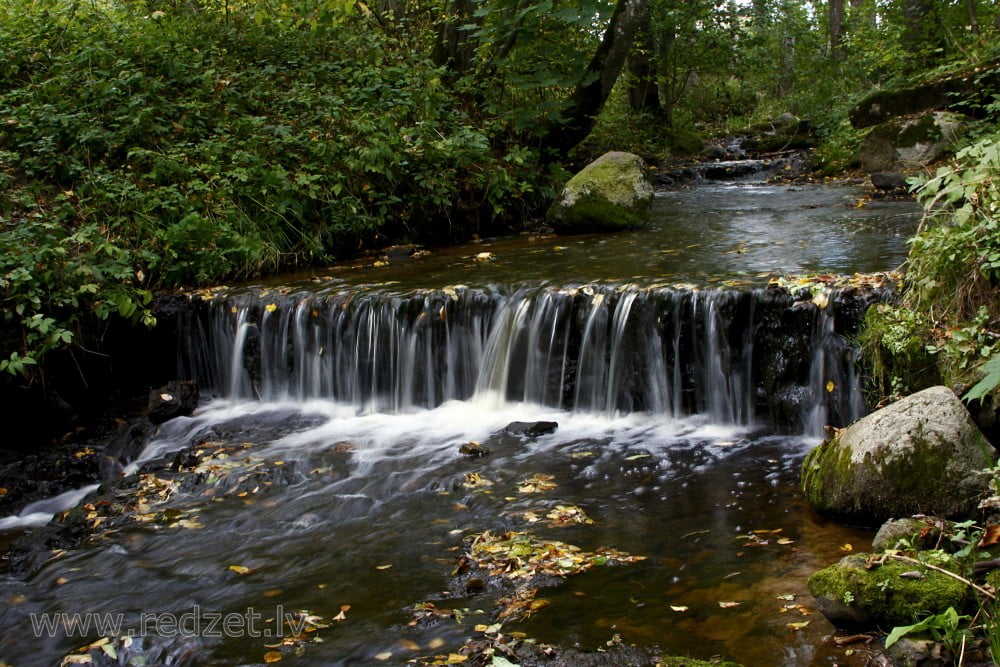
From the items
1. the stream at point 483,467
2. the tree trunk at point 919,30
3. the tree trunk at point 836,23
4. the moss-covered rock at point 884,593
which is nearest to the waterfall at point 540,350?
the stream at point 483,467

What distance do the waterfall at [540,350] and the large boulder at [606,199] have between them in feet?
12.2

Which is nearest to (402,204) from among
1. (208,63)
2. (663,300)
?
(208,63)

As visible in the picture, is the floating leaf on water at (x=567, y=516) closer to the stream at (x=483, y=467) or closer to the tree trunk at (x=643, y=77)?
the stream at (x=483, y=467)

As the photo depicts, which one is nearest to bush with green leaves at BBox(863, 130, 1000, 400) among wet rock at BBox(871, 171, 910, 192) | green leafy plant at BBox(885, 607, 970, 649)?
green leafy plant at BBox(885, 607, 970, 649)

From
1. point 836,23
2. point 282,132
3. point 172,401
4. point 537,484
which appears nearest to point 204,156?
point 282,132

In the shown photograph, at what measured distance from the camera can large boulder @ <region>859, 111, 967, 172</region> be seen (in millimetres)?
12523

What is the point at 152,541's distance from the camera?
5105 millimetres

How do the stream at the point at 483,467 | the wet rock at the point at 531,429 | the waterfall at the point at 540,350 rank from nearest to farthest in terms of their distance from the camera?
the stream at the point at 483,467, the waterfall at the point at 540,350, the wet rock at the point at 531,429

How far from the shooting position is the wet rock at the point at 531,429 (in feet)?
21.1

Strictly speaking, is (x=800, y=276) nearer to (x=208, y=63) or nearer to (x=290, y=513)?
(x=290, y=513)

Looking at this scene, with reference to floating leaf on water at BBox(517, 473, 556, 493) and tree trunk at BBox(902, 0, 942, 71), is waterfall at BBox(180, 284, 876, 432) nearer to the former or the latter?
floating leaf on water at BBox(517, 473, 556, 493)

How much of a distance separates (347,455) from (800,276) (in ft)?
13.4

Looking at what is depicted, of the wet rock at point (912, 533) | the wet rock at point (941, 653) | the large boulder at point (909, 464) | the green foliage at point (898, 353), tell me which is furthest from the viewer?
the green foliage at point (898, 353)

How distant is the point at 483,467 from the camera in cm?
583
